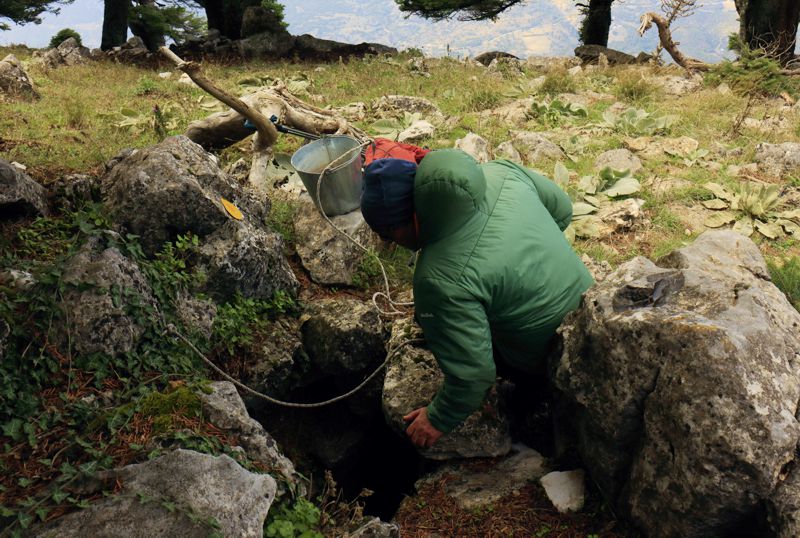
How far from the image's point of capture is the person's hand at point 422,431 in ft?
10.8

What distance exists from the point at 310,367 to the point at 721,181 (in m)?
5.31

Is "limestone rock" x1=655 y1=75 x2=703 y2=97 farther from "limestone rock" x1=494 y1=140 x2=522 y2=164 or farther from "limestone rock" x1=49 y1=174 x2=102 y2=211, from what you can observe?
"limestone rock" x1=49 y1=174 x2=102 y2=211

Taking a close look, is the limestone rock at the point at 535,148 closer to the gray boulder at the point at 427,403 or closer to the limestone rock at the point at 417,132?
the limestone rock at the point at 417,132

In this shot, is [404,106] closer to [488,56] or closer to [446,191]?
[446,191]

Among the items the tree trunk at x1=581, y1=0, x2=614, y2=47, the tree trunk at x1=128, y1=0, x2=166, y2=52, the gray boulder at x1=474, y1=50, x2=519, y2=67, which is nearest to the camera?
the gray boulder at x1=474, y1=50, x2=519, y2=67

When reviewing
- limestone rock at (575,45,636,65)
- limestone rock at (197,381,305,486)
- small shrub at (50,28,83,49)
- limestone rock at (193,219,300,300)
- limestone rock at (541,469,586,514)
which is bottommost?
limestone rock at (541,469,586,514)

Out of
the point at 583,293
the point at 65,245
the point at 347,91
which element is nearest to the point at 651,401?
the point at 583,293

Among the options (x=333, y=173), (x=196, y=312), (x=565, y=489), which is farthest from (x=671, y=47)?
(x=196, y=312)

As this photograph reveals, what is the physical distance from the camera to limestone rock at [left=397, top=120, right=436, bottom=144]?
7.93m

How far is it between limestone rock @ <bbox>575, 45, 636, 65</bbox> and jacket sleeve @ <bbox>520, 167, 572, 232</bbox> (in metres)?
13.4

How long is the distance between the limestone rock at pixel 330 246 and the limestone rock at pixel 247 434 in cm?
206

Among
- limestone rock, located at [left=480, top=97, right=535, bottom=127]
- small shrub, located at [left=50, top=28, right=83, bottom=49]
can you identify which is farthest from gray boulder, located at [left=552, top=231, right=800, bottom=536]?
small shrub, located at [left=50, top=28, right=83, bottom=49]

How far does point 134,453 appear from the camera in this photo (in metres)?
2.54

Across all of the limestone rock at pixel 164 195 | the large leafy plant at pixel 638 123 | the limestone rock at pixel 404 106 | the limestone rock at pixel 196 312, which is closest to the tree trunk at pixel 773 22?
the large leafy plant at pixel 638 123
